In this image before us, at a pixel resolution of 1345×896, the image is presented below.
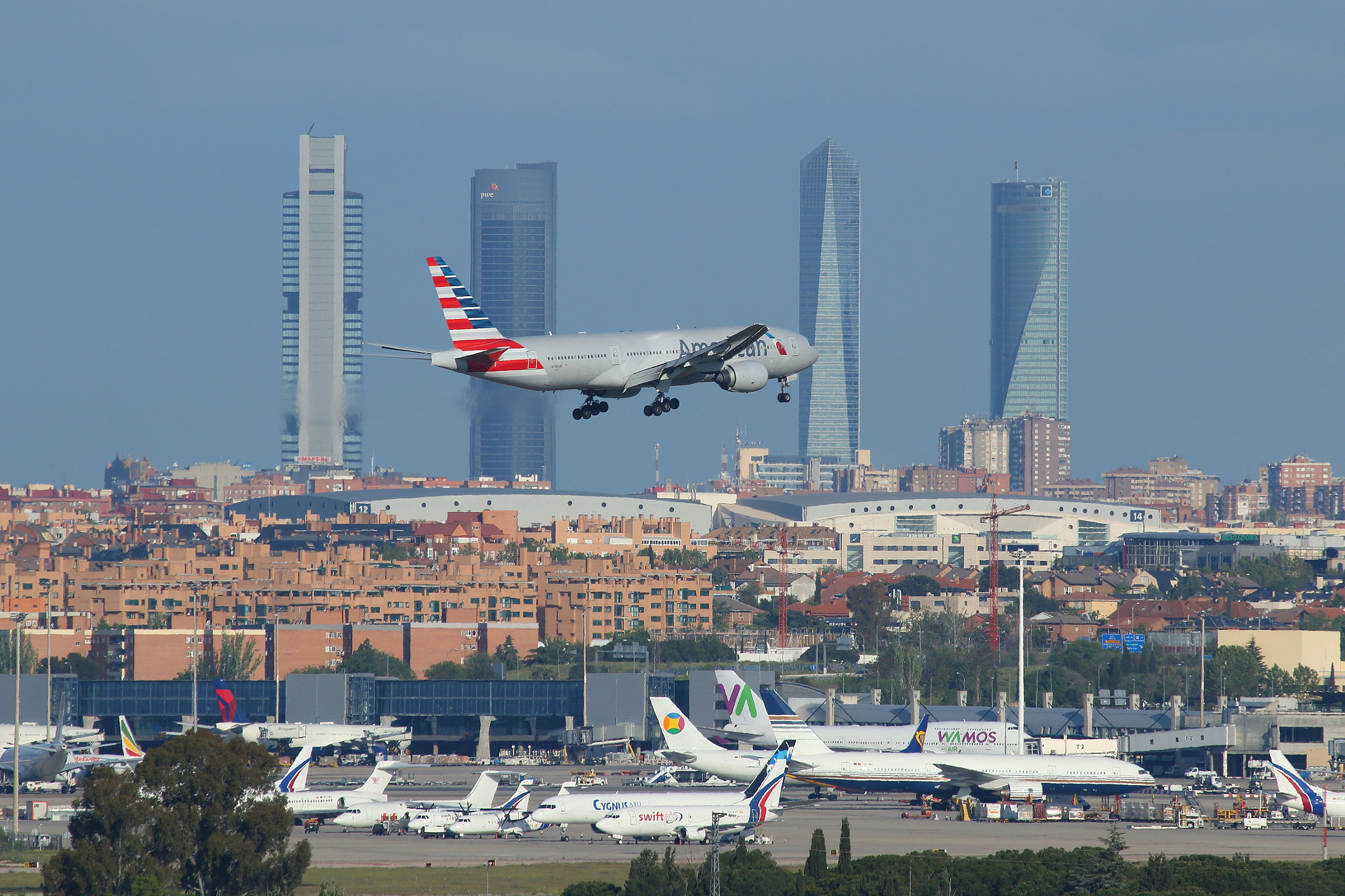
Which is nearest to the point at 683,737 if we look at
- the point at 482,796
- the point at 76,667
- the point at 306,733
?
the point at 482,796

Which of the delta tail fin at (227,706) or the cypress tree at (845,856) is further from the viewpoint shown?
the delta tail fin at (227,706)

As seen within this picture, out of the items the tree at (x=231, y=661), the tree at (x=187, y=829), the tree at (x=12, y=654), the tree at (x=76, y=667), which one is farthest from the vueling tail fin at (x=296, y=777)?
the tree at (x=76, y=667)

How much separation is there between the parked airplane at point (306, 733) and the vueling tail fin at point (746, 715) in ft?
102

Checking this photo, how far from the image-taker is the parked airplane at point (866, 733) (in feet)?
350

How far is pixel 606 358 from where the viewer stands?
67438 millimetres

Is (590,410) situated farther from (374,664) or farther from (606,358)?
(374,664)

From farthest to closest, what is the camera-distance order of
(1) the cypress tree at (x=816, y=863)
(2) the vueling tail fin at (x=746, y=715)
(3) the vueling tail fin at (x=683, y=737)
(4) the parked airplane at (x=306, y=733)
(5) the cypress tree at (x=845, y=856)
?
(4) the parked airplane at (x=306, y=733) < (2) the vueling tail fin at (x=746, y=715) < (3) the vueling tail fin at (x=683, y=737) < (5) the cypress tree at (x=845, y=856) < (1) the cypress tree at (x=816, y=863)

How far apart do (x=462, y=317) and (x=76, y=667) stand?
119 meters

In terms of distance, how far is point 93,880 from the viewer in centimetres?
6200

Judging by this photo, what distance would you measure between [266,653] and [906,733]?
88.1m

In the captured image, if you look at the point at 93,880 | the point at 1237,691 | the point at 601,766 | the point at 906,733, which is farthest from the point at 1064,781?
the point at 1237,691

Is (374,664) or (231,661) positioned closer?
(231,661)

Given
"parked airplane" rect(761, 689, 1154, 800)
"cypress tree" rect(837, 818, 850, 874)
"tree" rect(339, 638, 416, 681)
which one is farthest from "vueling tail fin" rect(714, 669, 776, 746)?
"tree" rect(339, 638, 416, 681)

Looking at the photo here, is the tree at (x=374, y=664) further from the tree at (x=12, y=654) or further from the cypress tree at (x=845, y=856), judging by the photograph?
the cypress tree at (x=845, y=856)
